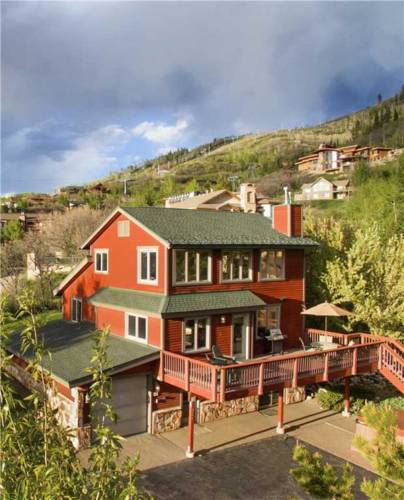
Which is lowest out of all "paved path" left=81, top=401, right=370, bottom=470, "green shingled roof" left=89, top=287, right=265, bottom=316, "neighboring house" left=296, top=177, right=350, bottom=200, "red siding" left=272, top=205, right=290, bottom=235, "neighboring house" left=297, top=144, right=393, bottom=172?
"paved path" left=81, top=401, right=370, bottom=470

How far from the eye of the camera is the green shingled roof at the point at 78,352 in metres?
16.8

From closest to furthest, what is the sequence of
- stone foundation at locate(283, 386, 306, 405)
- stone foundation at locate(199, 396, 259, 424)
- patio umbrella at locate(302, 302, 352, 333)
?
stone foundation at locate(199, 396, 259, 424) < patio umbrella at locate(302, 302, 352, 333) < stone foundation at locate(283, 386, 306, 405)

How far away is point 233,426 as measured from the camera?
19781 millimetres

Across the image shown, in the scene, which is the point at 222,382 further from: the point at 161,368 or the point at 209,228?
the point at 209,228

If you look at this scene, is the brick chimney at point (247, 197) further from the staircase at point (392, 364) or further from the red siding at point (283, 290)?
the staircase at point (392, 364)

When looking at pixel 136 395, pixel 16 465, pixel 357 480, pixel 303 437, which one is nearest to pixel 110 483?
pixel 16 465

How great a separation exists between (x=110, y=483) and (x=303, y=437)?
1487 cm

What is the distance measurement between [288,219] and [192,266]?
634 centimetres

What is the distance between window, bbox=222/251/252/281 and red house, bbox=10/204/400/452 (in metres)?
0.05

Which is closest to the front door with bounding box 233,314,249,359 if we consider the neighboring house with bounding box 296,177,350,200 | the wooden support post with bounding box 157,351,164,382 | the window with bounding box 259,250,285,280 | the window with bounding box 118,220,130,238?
the window with bounding box 259,250,285,280

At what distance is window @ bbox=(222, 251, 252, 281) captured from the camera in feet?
69.4

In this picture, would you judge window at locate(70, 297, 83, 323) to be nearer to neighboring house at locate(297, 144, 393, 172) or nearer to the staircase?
the staircase

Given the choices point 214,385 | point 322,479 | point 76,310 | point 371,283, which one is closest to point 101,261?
point 76,310

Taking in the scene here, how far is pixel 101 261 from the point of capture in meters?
23.9
